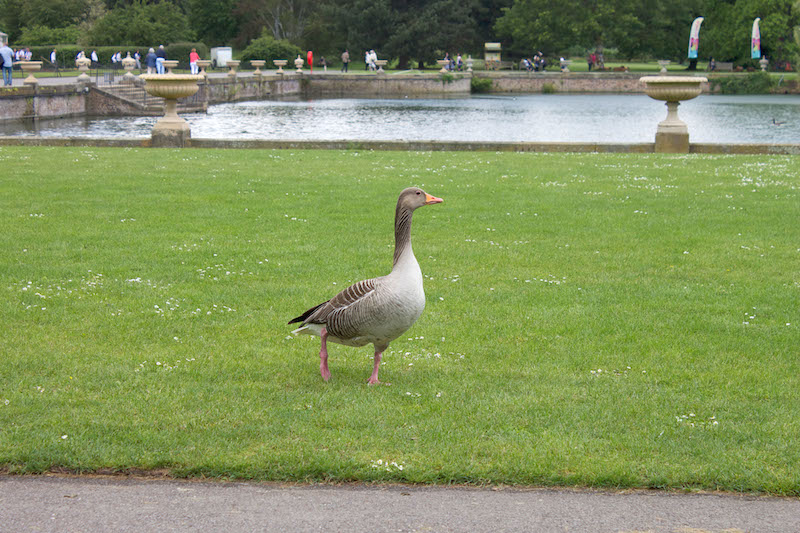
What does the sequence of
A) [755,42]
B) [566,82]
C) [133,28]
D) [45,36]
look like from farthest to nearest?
[133,28] → [45,36] → [566,82] → [755,42]

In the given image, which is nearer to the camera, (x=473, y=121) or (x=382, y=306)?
(x=382, y=306)

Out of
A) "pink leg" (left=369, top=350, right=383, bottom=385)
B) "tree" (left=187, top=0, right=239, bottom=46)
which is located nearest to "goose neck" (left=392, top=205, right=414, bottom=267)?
"pink leg" (left=369, top=350, right=383, bottom=385)

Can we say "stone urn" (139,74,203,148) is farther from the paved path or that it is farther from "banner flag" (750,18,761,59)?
"banner flag" (750,18,761,59)

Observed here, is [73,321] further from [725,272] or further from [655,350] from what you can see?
[725,272]

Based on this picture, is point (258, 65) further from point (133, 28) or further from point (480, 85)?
point (480, 85)

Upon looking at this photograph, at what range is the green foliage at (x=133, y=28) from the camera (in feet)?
253

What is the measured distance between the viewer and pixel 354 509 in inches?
166

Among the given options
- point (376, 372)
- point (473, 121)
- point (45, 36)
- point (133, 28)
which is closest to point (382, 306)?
point (376, 372)

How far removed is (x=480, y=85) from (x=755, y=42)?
22.9 m

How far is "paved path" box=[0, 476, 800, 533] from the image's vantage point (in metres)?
4.05

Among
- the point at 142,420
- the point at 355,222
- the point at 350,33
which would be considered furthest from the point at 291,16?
the point at 142,420

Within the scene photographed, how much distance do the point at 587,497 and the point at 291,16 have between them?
9541 cm

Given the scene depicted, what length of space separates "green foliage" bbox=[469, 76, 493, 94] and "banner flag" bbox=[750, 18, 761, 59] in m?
21.9

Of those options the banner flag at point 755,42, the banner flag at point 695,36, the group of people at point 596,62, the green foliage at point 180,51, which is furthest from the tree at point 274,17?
the banner flag at point 755,42
